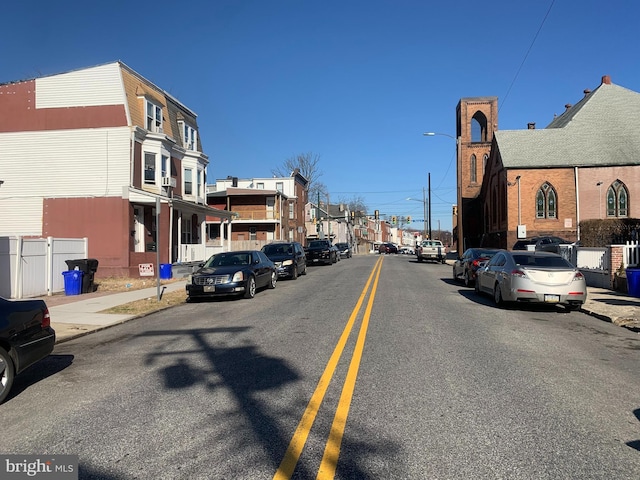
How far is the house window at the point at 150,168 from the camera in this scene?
25.6 meters

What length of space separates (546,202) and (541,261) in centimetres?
3085

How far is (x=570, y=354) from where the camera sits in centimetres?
757

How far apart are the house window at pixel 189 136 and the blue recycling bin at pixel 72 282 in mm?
15830

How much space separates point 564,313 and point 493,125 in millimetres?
51719

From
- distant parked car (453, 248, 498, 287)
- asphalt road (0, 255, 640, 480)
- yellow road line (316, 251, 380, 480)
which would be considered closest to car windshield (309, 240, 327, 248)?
distant parked car (453, 248, 498, 287)

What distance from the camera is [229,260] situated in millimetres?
16031

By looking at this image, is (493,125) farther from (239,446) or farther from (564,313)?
(239,446)

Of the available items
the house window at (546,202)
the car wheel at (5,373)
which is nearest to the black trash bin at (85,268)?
the car wheel at (5,373)

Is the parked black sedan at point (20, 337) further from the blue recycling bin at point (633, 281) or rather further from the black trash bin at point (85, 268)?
the blue recycling bin at point (633, 281)

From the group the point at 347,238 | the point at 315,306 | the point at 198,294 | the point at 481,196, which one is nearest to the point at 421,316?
the point at 315,306

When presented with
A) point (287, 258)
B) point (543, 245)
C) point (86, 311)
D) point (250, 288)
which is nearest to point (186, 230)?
point (287, 258)

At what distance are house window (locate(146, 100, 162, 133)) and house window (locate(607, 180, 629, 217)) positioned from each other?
3357cm

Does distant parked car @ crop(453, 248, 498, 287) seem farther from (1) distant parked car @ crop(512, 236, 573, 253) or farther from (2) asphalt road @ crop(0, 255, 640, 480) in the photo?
(2) asphalt road @ crop(0, 255, 640, 480)

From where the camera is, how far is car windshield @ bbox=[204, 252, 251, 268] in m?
15.9
